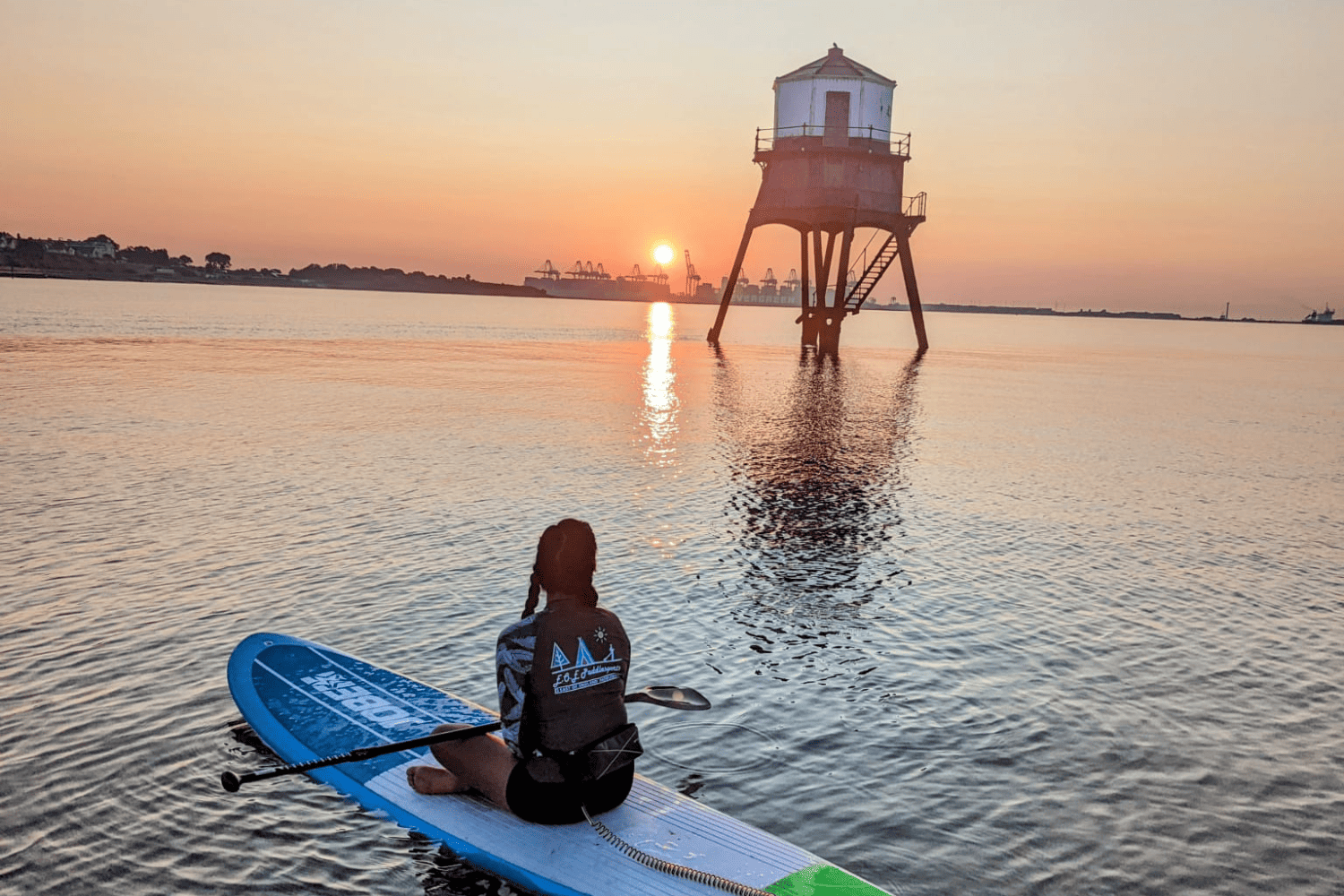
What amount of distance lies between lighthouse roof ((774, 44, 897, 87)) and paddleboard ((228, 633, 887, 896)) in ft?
151

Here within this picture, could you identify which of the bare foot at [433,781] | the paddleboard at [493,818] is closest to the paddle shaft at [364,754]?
the bare foot at [433,781]

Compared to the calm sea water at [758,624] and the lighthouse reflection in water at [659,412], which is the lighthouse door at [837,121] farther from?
the calm sea water at [758,624]

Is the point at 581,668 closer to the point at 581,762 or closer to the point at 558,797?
the point at 581,762

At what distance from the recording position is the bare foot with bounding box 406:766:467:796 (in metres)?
6.39

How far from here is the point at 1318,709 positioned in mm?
Answer: 9367

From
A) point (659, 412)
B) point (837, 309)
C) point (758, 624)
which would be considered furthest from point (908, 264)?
point (758, 624)

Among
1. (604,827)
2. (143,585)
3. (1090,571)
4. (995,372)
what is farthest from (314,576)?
(995,372)

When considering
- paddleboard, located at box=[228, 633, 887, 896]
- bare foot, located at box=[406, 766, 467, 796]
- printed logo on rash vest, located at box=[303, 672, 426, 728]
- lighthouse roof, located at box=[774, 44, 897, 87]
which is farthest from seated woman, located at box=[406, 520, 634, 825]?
lighthouse roof, located at box=[774, 44, 897, 87]

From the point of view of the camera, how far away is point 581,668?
18.2 feet

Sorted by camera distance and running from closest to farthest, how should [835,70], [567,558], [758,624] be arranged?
[567,558] → [758,624] → [835,70]

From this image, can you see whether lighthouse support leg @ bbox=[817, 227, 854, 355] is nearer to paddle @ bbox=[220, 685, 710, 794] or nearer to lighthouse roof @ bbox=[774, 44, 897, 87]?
lighthouse roof @ bbox=[774, 44, 897, 87]

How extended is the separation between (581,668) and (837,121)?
48.2 metres

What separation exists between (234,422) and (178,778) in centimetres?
1999

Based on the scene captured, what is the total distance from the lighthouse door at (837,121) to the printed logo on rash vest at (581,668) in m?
47.6
